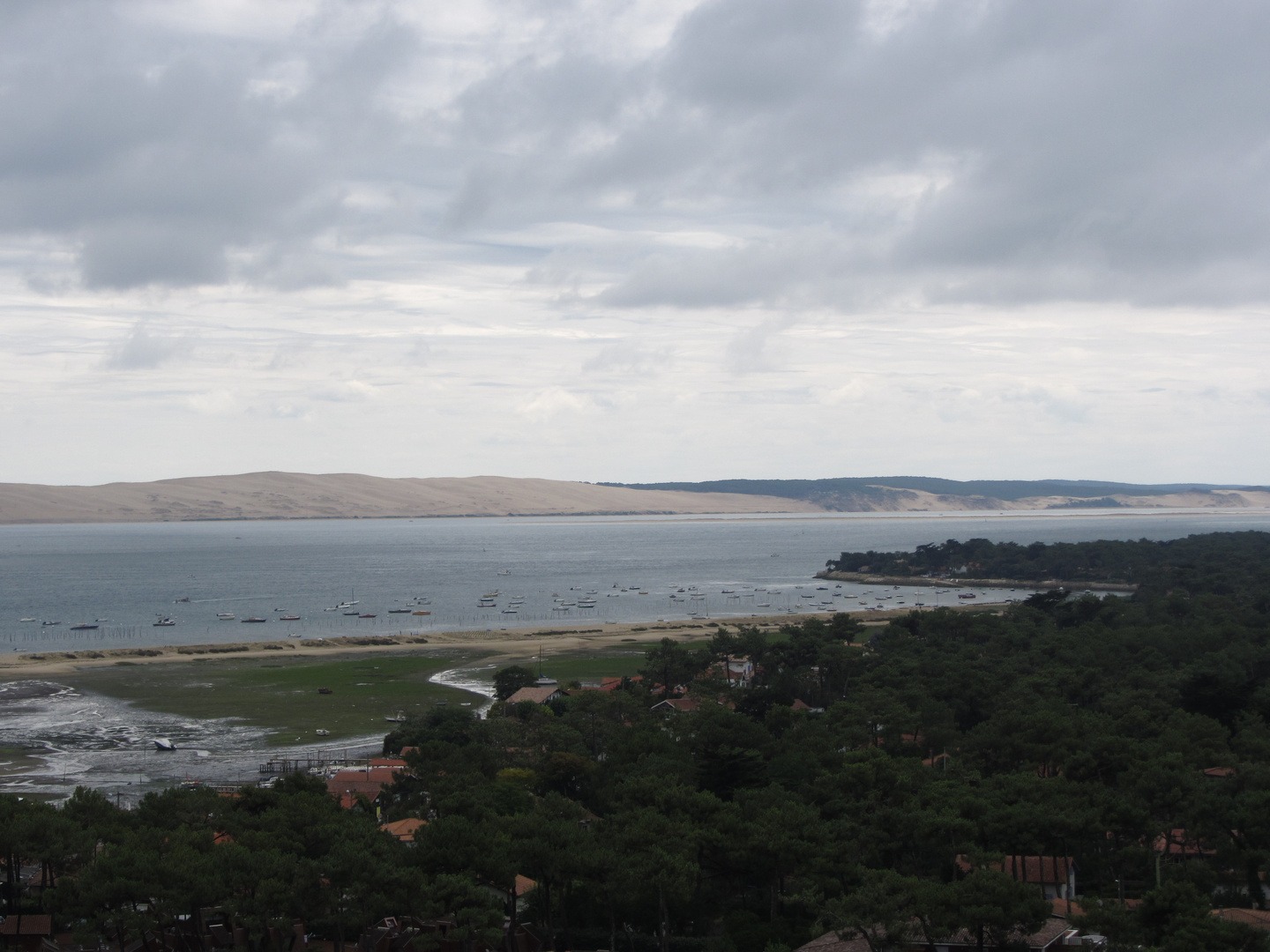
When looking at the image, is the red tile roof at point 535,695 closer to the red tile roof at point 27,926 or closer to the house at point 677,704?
the house at point 677,704

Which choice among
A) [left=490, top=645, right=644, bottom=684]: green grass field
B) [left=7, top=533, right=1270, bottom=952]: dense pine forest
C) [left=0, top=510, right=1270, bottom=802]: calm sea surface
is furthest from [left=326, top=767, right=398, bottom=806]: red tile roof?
[left=490, top=645, right=644, bottom=684]: green grass field

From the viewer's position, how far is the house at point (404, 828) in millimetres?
26578

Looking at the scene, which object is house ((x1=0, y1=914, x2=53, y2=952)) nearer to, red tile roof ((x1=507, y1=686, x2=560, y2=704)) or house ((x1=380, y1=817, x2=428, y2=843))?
house ((x1=380, y1=817, x2=428, y2=843))

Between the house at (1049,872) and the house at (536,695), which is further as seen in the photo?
the house at (536,695)

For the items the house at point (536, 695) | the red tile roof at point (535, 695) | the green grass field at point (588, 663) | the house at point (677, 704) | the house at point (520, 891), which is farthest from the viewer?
the green grass field at point (588, 663)

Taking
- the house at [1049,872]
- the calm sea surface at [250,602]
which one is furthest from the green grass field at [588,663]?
the house at [1049,872]

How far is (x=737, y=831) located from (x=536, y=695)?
91.4 feet

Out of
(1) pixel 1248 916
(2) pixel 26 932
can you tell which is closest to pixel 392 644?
(2) pixel 26 932

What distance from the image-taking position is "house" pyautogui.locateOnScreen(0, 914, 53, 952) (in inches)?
846

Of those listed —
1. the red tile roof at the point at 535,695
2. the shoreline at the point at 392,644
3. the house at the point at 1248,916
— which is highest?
the house at the point at 1248,916

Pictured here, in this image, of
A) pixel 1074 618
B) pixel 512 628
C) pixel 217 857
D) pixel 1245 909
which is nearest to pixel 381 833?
pixel 217 857

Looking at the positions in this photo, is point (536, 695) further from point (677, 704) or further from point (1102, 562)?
point (1102, 562)

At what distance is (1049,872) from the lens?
2488cm

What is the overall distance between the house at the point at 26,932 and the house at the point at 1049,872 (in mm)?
19212
